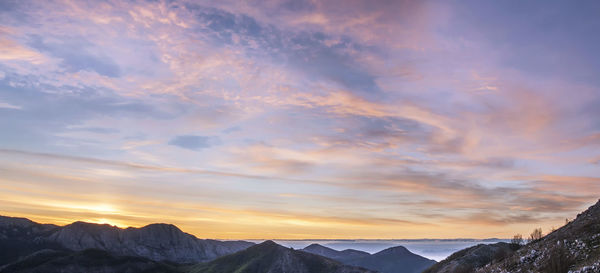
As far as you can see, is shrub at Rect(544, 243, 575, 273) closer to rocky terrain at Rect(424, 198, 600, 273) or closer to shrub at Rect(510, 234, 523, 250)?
rocky terrain at Rect(424, 198, 600, 273)

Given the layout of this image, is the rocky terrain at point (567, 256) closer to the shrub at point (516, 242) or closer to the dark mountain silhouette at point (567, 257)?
the dark mountain silhouette at point (567, 257)

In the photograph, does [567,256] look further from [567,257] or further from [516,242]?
[516,242]

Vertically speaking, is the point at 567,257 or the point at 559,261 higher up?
the point at 567,257

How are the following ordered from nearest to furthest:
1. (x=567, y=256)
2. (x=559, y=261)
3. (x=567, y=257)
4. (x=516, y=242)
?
(x=559, y=261) < (x=567, y=257) < (x=567, y=256) < (x=516, y=242)

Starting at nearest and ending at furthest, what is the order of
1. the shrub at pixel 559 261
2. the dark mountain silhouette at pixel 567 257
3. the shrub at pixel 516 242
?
1. the shrub at pixel 559 261
2. the dark mountain silhouette at pixel 567 257
3. the shrub at pixel 516 242

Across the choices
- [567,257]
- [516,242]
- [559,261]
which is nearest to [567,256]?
[567,257]

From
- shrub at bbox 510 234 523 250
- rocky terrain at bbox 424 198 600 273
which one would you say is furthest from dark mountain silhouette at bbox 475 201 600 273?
shrub at bbox 510 234 523 250

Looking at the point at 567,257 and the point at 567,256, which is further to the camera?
the point at 567,256

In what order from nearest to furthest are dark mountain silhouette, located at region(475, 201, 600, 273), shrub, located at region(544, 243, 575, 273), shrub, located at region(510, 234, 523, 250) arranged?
1. shrub, located at region(544, 243, 575, 273)
2. dark mountain silhouette, located at region(475, 201, 600, 273)
3. shrub, located at region(510, 234, 523, 250)

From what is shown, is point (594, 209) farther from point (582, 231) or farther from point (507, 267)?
point (507, 267)

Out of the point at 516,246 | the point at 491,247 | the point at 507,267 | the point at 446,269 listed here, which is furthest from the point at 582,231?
the point at 491,247

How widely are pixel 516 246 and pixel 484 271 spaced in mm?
50764

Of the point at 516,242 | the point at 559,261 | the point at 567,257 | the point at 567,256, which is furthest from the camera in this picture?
the point at 516,242

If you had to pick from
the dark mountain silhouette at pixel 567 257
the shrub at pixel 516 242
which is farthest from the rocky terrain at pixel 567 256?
the shrub at pixel 516 242
